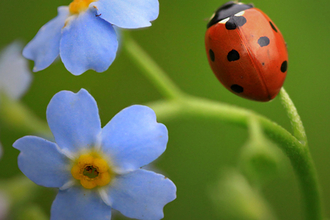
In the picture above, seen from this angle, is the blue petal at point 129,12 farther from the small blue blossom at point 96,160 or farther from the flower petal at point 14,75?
the flower petal at point 14,75

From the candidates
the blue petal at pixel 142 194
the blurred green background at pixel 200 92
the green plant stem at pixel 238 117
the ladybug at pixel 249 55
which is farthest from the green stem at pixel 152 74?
the blurred green background at pixel 200 92

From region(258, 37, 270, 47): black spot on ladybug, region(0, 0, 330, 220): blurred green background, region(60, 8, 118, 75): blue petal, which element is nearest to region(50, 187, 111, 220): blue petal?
region(60, 8, 118, 75): blue petal

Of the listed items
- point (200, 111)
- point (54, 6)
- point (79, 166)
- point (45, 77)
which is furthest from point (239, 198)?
point (54, 6)

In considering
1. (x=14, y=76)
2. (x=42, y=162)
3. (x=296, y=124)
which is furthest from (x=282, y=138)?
(x=14, y=76)

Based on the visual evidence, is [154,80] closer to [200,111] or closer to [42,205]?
[200,111]

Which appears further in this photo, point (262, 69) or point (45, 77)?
point (45, 77)

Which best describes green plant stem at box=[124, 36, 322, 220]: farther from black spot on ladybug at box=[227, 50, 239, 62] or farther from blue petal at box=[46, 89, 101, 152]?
blue petal at box=[46, 89, 101, 152]
